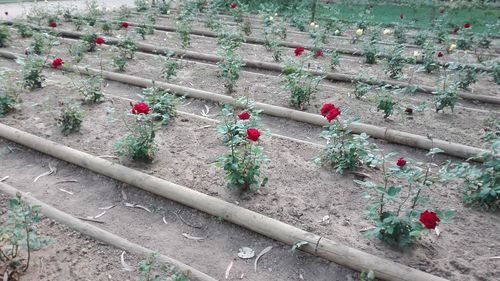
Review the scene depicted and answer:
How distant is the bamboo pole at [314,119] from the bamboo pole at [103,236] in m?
1.74

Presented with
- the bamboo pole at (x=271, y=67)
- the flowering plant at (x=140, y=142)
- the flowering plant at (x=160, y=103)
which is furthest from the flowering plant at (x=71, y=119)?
the bamboo pole at (x=271, y=67)

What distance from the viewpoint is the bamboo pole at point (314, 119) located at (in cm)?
404

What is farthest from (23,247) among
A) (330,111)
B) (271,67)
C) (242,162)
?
(271,67)

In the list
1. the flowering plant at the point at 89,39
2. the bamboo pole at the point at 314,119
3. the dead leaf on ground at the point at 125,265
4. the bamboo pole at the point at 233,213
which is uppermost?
the flowering plant at the point at 89,39

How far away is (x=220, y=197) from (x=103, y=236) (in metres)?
0.93

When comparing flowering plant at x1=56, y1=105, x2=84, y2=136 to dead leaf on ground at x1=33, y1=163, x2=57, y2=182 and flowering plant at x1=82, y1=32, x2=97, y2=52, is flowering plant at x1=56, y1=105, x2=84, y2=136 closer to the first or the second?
dead leaf on ground at x1=33, y1=163, x2=57, y2=182

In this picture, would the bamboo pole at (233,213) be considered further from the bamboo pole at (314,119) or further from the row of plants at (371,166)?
the bamboo pole at (314,119)

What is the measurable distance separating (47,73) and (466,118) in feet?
19.1

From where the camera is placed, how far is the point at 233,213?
9.92 ft

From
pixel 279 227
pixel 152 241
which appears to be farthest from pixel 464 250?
pixel 152 241

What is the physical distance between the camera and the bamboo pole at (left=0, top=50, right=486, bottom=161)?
13.2 ft

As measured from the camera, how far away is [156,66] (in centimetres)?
662

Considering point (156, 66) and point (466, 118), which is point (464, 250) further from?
point (156, 66)

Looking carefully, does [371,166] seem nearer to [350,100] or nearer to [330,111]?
[330,111]
